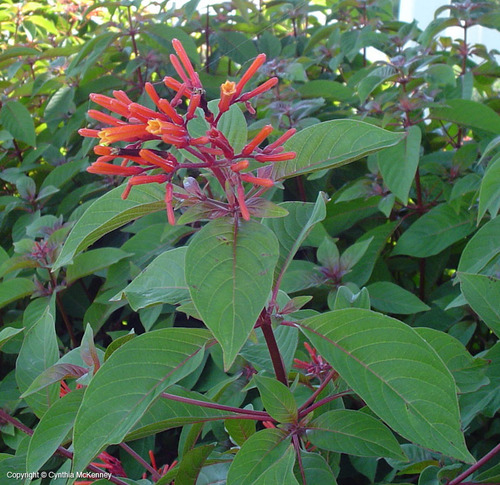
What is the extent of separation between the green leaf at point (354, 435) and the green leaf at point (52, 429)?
27 centimetres

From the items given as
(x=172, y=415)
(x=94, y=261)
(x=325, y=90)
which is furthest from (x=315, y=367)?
(x=325, y=90)

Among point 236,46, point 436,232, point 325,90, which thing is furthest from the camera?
point 236,46

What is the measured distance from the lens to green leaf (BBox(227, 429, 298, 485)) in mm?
610

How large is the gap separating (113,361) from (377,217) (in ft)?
3.21

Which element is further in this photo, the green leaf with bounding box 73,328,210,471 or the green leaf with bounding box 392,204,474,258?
the green leaf with bounding box 392,204,474,258

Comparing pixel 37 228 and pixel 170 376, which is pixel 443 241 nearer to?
pixel 170 376

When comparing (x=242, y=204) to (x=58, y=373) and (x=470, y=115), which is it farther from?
(x=470, y=115)

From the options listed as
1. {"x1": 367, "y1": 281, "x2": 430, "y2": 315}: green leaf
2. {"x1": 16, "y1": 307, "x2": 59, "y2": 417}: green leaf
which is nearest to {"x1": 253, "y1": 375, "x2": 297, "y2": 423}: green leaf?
{"x1": 16, "y1": 307, "x2": 59, "y2": 417}: green leaf

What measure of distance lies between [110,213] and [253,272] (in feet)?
0.57

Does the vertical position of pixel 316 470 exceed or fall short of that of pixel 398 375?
it falls short

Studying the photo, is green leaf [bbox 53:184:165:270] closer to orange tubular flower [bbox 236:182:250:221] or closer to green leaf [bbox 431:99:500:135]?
orange tubular flower [bbox 236:182:250:221]

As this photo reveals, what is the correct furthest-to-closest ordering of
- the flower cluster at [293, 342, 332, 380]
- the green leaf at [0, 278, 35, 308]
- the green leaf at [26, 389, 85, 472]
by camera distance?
the green leaf at [0, 278, 35, 308]
the flower cluster at [293, 342, 332, 380]
the green leaf at [26, 389, 85, 472]

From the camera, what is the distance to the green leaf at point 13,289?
1.26m

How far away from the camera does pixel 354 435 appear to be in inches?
26.7
